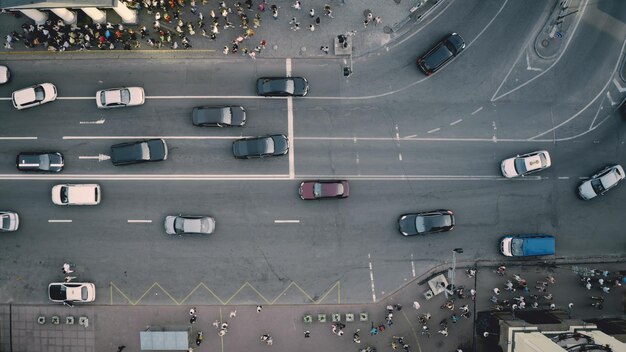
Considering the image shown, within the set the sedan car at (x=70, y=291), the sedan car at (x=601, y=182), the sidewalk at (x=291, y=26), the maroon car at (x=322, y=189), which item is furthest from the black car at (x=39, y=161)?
the sedan car at (x=601, y=182)

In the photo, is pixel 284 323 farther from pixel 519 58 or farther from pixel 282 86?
pixel 519 58

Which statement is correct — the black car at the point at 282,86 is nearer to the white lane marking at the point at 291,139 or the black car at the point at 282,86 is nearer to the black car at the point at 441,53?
the white lane marking at the point at 291,139

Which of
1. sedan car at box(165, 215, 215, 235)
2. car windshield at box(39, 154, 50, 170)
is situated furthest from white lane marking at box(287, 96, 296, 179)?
car windshield at box(39, 154, 50, 170)

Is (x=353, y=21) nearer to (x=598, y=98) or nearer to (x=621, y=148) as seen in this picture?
(x=598, y=98)

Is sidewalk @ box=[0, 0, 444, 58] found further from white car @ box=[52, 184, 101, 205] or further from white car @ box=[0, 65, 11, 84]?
white car @ box=[52, 184, 101, 205]

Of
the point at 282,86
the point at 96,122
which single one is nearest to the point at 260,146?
the point at 282,86

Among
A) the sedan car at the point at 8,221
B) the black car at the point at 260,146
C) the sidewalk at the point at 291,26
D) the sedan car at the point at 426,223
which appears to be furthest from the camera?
the sidewalk at the point at 291,26
